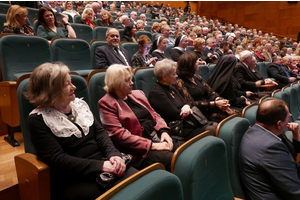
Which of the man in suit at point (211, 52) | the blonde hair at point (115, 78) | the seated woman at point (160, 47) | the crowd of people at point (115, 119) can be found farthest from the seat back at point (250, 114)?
the man in suit at point (211, 52)

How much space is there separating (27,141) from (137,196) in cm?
36

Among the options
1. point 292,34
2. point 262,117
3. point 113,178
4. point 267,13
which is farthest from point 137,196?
point 267,13

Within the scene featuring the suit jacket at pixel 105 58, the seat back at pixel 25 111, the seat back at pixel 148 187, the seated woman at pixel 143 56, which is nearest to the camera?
the seat back at pixel 148 187

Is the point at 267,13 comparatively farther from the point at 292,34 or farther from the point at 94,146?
the point at 94,146

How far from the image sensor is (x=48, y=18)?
1061 mm

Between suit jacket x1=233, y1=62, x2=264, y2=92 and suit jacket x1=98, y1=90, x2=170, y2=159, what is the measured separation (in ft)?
3.14

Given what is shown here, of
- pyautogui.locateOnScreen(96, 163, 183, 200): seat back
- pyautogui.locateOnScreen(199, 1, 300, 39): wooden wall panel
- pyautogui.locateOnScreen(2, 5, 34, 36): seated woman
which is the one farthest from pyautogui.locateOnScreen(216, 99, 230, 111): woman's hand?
pyautogui.locateOnScreen(199, 1, 300, 39): wooden wall panel

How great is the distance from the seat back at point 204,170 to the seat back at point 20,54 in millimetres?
660

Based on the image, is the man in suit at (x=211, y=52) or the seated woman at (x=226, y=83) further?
the man in suit at (x=211, y=52)

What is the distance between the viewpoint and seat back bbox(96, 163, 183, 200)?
0.22 metres

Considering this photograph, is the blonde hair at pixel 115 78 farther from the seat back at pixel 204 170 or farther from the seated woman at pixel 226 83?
the seated woman at pixel 226 83

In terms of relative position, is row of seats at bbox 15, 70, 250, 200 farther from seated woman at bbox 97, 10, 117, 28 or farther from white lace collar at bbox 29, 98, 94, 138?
seated woman at bbox 97, 10, 117, 28

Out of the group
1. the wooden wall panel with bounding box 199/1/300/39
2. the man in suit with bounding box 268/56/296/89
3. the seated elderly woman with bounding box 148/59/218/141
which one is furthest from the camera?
the wooden wall panel with bounding box 199/1/300/39

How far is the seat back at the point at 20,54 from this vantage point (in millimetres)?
720
